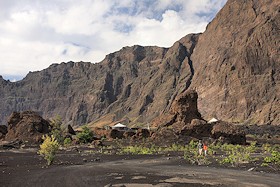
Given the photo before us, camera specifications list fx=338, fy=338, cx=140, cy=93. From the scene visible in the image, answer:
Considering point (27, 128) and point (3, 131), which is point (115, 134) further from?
point (3, 131)

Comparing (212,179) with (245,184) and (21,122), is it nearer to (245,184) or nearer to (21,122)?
(245,184)

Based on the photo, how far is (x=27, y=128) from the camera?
6688 centimetres

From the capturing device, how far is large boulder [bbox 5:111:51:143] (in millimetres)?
64613

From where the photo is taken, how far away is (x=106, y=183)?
16359 mm

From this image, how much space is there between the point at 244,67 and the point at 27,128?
11281 centimetres

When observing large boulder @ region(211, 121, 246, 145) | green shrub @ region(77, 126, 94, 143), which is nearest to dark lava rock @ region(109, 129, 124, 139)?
green shrub @ region(77, 126, 94, 143)

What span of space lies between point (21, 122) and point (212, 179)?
195 ft

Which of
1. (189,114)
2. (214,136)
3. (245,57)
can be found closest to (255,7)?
(245,57)

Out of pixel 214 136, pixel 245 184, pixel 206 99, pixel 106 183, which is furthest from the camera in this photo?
pixel 206 99

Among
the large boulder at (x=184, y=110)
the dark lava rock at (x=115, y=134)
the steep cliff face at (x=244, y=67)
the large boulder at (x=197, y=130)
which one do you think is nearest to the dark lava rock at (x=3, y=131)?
the dark lava rock at (x=115, y=134)

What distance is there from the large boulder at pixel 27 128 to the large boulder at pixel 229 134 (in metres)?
32.2

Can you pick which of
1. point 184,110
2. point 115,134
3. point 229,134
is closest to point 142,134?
point 115,134

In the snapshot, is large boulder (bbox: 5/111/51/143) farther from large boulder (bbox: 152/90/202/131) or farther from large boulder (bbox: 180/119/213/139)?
large boulder (bbox: 180/119/213/139)

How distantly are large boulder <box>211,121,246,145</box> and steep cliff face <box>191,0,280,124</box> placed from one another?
77.6 m
